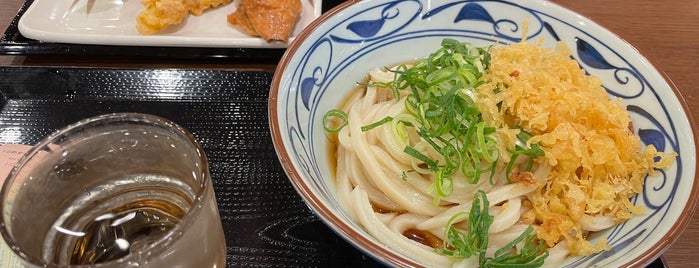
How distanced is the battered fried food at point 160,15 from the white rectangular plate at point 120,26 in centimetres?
4

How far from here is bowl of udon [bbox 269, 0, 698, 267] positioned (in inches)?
50.1

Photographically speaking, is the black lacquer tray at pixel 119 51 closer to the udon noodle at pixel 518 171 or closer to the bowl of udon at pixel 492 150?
the bowl of udon at pixel 492 150

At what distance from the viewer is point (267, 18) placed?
87.9 inches

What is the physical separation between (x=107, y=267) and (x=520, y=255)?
0.87 metres

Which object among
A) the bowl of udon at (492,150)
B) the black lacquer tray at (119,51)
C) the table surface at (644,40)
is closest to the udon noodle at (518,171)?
the bowl of udon at (492,150)

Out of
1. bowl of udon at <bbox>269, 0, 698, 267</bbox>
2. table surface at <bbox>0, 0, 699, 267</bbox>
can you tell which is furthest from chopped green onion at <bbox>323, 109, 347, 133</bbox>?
table surface at <bbox>0, 0, 699, 267</bbox>

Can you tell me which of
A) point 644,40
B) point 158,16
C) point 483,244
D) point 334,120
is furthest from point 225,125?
point 644,40

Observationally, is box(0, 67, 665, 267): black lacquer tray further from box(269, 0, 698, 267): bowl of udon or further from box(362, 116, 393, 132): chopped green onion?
box(362, 116, 393, 132): chopped green onion

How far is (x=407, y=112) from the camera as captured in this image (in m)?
1.55

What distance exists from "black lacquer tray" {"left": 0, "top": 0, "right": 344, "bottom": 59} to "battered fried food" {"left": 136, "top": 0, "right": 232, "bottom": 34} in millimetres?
158

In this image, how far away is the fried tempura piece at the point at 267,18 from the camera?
7.17 ft

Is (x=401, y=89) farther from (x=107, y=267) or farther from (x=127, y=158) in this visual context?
(x=107, y=267)

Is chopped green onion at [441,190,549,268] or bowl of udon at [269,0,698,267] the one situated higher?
bowl of udon at [269,0,698,267]

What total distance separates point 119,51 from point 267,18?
593mm
